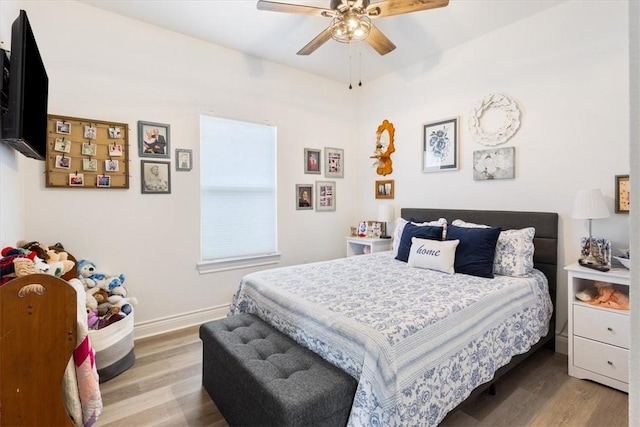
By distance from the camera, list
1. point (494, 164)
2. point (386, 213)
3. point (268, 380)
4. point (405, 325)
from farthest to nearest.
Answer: point (386, 213) < point (494, 164) < point (405, 325) < point (268, 380)

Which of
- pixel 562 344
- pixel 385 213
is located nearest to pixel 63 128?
pixel 385 213

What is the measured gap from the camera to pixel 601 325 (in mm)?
2123

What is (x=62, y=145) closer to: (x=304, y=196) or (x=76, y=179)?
(x=76, y=179)

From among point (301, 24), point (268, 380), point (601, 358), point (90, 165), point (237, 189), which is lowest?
point (601, 358)

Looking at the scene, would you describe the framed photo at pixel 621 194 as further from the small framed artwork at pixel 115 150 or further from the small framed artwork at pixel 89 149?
the small framed artwork at pixel 89 149

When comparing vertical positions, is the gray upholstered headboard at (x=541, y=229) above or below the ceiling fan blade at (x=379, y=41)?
below

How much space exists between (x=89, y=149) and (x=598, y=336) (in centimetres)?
406

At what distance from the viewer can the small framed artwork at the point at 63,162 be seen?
2457 mm

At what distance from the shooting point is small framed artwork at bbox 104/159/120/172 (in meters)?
2.67

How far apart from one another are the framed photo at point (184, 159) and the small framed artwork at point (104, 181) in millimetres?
579

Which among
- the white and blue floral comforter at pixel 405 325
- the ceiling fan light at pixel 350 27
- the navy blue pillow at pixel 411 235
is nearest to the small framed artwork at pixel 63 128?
the white and blue floral comforter at pixel 405 325

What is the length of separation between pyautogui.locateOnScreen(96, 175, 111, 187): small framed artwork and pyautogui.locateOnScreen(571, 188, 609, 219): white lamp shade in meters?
3.71

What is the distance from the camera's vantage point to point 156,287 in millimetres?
2941

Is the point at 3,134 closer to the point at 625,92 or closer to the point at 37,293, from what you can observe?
the point at 37,293
